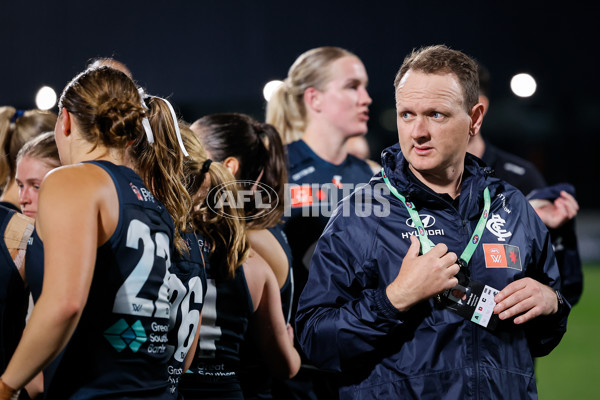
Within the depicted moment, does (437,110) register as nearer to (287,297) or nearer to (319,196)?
(287,297)

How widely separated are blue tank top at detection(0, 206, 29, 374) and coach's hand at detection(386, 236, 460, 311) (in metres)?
1.20

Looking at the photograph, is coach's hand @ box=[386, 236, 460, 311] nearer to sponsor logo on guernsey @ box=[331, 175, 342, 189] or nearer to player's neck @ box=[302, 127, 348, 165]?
sponsor logo on guernsey @ box=[331, 175, 342, 189]

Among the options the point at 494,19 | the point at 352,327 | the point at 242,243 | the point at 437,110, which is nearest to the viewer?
the point at 352,327

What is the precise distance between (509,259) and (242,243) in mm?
971

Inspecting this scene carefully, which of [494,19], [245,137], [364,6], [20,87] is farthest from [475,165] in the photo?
[494,19]

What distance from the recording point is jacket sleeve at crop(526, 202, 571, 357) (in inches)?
86.0

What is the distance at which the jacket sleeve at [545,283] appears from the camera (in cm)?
219

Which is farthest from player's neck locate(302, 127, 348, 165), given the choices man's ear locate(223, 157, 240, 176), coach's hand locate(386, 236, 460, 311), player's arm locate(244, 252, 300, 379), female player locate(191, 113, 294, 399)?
coach's hand locate(386, 236, 460, 311)

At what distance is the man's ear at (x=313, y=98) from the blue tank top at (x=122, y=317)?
2.42 metres

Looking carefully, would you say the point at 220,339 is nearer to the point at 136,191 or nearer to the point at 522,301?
the point at 136,191

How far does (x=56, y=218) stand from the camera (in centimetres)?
167

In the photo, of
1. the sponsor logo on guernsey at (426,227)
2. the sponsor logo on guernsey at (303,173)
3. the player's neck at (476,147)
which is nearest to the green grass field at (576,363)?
the player's neck at (476,147)

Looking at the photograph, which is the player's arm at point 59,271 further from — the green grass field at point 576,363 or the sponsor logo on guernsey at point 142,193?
the green grass field at point 576,363

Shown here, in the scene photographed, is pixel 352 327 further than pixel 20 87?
No
